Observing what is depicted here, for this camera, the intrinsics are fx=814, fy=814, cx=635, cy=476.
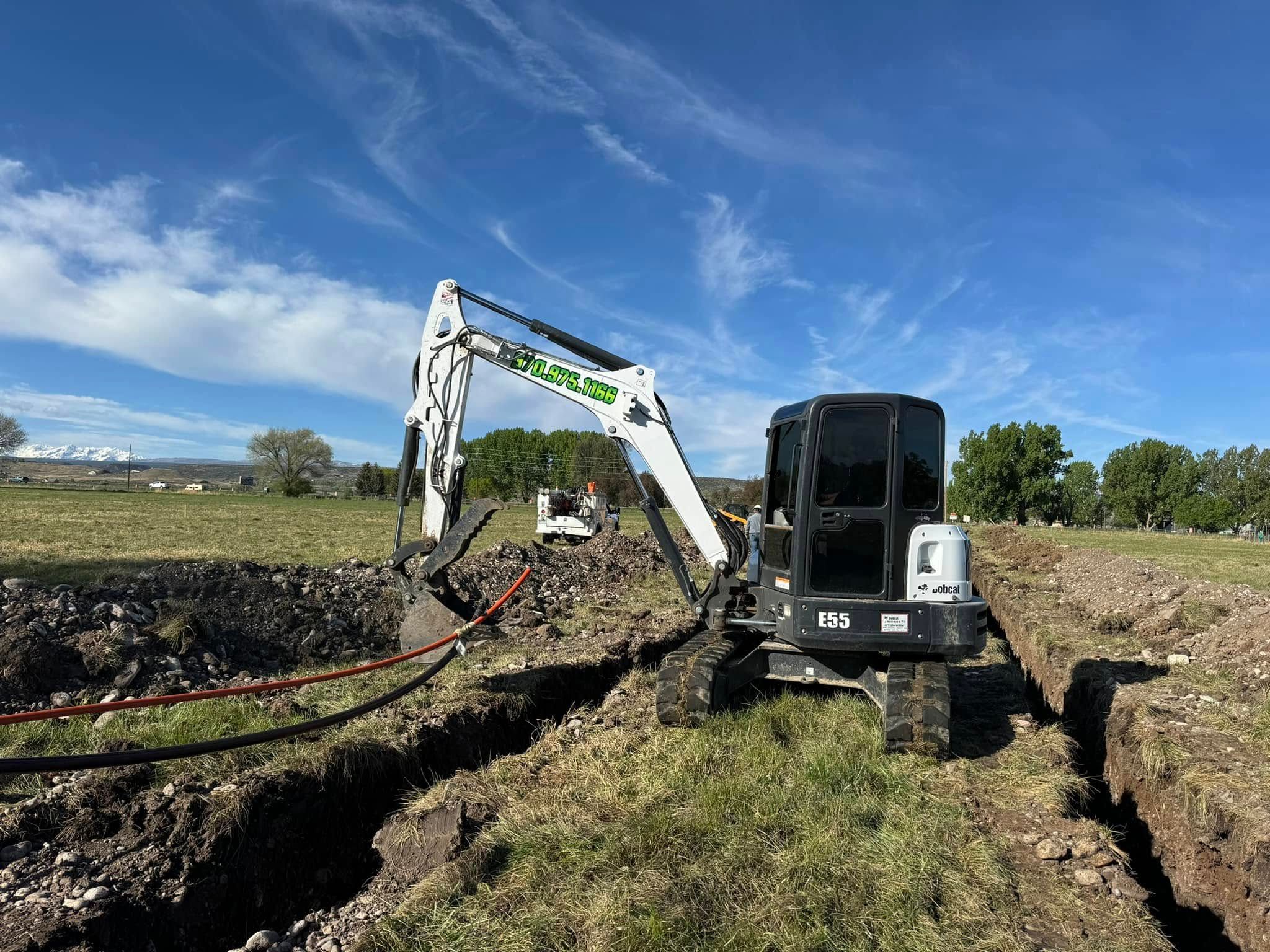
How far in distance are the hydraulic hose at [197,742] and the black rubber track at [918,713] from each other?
3302 mm

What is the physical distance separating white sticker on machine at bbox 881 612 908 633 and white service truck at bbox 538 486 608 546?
21.9 meters

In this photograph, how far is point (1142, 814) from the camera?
21.1 feet

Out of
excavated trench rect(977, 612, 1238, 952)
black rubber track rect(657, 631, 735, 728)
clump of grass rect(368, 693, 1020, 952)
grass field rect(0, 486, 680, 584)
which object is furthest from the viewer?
grass field rect(0, 486, 680, 584)

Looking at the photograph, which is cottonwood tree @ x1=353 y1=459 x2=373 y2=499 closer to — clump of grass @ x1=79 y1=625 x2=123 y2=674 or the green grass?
the green grass

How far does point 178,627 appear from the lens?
8148 mm

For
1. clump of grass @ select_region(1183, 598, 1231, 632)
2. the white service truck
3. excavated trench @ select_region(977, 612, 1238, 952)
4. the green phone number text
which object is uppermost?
the green phone number text

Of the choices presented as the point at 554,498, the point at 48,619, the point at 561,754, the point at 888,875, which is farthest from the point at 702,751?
the point at 554,498

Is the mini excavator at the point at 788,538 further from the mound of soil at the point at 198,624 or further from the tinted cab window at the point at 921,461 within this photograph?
the mound of soil at the point at 198,624

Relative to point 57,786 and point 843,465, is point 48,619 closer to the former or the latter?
point 57,786

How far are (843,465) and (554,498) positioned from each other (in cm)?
2252

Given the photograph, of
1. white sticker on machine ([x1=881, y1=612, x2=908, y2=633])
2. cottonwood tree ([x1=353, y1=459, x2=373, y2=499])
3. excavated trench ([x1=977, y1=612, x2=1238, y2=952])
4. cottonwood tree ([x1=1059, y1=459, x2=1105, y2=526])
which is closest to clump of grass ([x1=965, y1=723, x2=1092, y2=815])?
excavated trench ([x1=977, y1=612, x2=1238, y2=952])

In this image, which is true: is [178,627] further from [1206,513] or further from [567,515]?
[1206,513]

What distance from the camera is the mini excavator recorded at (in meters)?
6.47

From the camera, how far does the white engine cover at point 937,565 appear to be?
6453mm
